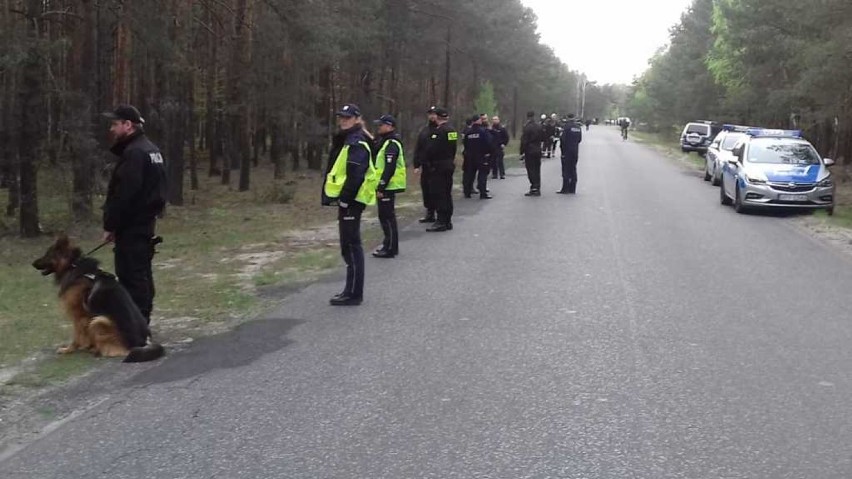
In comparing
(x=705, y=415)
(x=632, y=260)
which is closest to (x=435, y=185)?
(x=632, y=260)

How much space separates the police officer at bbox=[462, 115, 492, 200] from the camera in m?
17.8

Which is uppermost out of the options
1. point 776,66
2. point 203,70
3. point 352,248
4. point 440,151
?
point 776,66

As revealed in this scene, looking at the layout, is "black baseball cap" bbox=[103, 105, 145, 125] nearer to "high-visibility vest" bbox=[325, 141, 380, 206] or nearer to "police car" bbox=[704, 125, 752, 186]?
"high-visibility vest" bbox=[325, 141, 380, 206]

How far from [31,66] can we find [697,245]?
426 inches

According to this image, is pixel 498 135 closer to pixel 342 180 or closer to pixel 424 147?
pixel 424 147

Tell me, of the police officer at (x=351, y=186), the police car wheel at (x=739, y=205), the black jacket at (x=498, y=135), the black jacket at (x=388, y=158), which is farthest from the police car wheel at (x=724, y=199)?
the police officer at (x=351, y=186)

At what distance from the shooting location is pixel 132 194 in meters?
6.67

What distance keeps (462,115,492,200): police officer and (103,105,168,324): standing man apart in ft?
37.1

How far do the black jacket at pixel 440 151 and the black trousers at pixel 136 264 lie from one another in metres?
7.24

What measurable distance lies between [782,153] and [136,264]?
Answer: 15.6 m

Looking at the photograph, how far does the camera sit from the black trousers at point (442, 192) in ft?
45.8

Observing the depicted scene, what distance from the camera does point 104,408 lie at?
5434mm

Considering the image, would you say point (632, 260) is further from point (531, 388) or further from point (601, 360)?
point (531, 388)

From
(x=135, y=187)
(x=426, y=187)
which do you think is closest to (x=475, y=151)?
(x=426, y=187)
